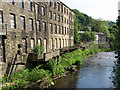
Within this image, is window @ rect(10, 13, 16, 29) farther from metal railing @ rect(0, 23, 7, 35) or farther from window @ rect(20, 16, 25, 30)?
metal railing @ rect(0, 23, 7, 35)

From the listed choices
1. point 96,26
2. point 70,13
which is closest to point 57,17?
point 70,13

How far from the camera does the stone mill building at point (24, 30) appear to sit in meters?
15.0

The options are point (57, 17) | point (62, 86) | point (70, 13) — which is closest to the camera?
point (62, 86)

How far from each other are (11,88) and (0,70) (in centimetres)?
244

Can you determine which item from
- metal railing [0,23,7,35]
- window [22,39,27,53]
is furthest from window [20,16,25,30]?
metal railing [0,23,7,35]

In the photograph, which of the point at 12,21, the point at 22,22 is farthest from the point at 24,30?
the point at 12,21

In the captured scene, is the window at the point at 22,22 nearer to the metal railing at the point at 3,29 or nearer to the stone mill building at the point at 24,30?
the stone mill building at the point at 24,30

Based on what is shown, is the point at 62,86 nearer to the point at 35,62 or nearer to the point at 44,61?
the point at 44,61

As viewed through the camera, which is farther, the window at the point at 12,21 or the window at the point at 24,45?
the window at the point at 24,45

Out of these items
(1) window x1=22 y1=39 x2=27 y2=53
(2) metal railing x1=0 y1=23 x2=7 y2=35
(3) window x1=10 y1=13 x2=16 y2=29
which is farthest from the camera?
(1) window x1=22 y1=39 x2=27 y2=53

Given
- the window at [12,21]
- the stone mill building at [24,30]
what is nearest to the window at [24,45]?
the stone mill building at [24,30]

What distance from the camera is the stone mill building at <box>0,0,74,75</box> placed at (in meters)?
15.0

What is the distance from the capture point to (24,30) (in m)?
18.1

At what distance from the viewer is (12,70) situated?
1573cm
